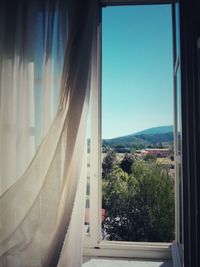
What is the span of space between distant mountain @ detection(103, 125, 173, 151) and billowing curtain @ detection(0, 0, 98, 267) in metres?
0.46

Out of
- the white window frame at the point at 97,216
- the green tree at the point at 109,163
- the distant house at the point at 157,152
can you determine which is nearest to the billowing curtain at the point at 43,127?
the white window frame at the point at 97,216

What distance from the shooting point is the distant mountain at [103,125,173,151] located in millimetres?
2254

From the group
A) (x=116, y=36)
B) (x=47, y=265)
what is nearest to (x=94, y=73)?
(x=116, y=36)

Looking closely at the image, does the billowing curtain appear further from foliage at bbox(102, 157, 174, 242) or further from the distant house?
the distant house

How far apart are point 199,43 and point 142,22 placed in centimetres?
103

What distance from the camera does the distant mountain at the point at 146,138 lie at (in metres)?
2.25

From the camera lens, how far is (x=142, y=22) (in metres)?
2.29

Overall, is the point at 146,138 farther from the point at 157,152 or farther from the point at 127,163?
the point at 127,163

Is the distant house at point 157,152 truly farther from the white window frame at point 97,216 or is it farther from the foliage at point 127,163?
the white window frame at point 97,216

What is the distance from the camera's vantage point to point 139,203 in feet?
7.37

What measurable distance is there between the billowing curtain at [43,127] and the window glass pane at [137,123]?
1.27 feet

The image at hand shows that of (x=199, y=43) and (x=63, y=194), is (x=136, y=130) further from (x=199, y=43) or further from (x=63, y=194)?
(x=199, y=43)

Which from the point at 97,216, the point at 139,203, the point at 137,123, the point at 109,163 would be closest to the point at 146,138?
the point at 137,123

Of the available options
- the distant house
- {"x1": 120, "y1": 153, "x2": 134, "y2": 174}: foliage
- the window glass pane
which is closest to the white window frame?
the window glass pane
